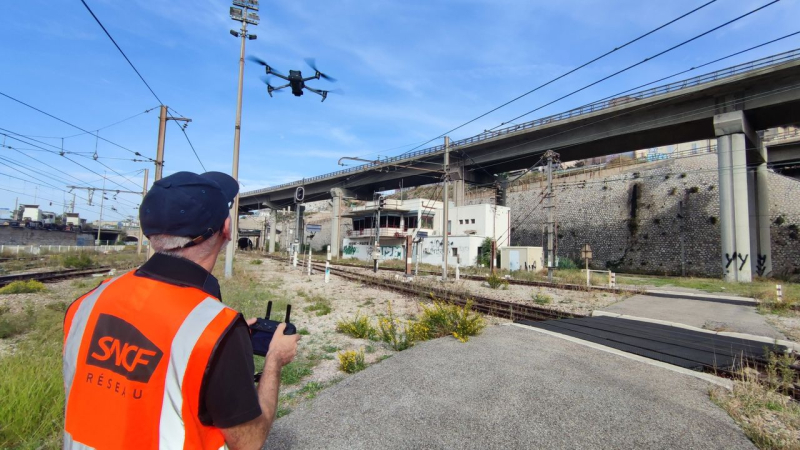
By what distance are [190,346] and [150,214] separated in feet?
1.95

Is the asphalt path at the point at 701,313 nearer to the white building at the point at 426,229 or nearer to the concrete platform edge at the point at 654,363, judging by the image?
the concrete platform edge at the point at 654,363

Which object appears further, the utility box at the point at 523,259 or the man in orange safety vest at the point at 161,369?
the utility box at the point at 523,259

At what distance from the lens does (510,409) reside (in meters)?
4.56

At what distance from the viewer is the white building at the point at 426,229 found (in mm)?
42841

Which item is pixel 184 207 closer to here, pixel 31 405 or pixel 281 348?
pixel 281 348

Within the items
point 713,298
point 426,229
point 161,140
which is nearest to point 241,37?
point 161,140

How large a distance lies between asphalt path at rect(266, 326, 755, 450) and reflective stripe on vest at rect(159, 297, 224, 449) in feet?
9.41

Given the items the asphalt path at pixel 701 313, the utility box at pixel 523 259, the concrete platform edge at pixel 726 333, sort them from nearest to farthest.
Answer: the concrete platform edge at pixel 726 333, the asphalt path at pixel 701 313, the utility box at pixel 523 259

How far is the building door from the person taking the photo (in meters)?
32.6

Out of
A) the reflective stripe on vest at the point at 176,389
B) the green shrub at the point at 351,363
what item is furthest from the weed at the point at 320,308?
the reflective stripe on vest at the point at 176,389

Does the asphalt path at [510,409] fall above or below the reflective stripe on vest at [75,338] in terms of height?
below

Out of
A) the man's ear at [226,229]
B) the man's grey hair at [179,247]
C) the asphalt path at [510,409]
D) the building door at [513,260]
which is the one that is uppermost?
the man's ear at [226,229]

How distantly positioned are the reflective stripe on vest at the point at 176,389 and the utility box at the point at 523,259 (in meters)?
32.5

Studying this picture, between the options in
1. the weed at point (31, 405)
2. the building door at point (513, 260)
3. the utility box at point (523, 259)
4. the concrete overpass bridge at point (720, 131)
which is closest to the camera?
the weed at point (31, 405)
